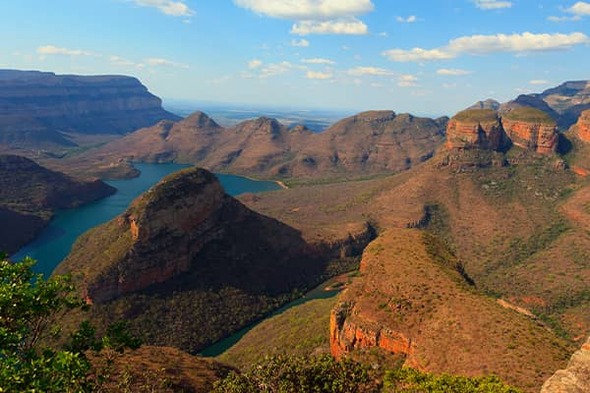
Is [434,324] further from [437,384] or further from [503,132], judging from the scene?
[503,132]

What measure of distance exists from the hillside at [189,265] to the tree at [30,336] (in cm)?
6506

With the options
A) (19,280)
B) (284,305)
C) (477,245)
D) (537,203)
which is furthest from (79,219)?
(537,203)

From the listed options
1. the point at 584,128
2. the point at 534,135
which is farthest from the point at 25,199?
the point at 584,128

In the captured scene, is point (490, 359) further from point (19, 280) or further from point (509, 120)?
point (509, 120)

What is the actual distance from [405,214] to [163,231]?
320ft

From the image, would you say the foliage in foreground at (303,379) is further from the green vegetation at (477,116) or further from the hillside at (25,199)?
the green vegetation at (477,116)

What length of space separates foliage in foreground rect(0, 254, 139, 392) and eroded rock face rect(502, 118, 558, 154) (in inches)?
7620

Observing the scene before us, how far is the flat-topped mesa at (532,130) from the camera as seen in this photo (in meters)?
178

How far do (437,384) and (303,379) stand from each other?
967 centimetres

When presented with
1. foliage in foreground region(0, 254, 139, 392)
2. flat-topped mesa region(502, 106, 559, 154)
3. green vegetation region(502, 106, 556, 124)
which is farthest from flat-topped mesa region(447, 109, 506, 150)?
foliage in foreground region(0, 254, 139, 392)

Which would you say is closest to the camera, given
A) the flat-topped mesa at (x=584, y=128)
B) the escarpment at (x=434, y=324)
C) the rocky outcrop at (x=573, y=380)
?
the rocky outcrop at (x=573, y=380)

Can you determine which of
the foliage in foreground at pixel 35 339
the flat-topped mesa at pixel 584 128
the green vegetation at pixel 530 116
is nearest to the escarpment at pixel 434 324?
the foliage in foreground at pixel 35 339

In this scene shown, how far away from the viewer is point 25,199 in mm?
180625

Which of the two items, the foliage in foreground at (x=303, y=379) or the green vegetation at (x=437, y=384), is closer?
the green vegetation at (x=437, y=384)
